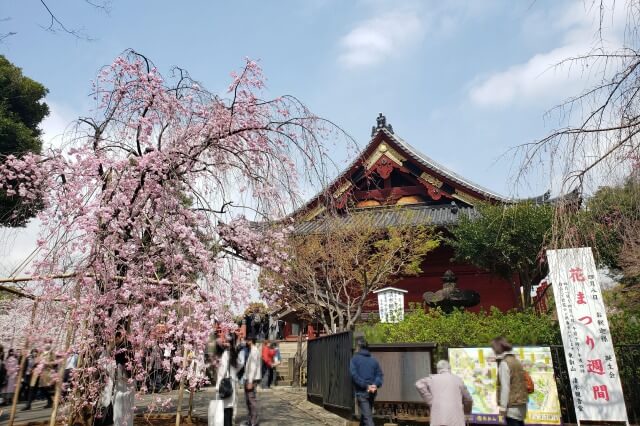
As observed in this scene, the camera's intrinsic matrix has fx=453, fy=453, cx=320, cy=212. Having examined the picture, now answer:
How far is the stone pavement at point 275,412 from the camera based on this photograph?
896 cm

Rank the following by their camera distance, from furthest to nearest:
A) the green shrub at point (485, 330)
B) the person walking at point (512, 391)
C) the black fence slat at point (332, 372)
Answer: the black fence slat at point (332, 372) < the green shrub at point (485, 330) < the person walking at point (512, 391)

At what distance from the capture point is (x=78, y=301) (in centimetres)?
542

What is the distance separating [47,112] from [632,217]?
21.6m

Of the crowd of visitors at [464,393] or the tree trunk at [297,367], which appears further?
the tree trunk at [297,367]

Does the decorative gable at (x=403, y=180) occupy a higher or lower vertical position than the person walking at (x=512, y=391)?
higher

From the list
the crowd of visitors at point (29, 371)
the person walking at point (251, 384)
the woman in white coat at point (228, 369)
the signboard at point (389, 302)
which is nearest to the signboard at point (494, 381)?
the person walking at point (251, 384)

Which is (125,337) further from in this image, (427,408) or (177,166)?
(427,408)

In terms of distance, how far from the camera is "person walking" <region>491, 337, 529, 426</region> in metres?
5.57

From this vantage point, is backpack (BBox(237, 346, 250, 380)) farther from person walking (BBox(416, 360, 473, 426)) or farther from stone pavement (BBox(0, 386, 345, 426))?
person walking (BBox(416, 360, 473, 426))

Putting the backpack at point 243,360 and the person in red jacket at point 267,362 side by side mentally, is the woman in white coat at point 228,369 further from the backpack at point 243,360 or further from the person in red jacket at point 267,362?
the person in red jacket at point 267,362

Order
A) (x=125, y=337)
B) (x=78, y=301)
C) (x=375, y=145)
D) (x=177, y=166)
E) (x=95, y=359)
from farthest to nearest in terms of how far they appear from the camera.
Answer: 1. (x=375, y=145)
2. (x=177, y=166)
3. (x=125, y=337)
4. (x=95, y=359)
5. (x=78, y=301)

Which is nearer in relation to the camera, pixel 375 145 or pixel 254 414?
pixel 254 414

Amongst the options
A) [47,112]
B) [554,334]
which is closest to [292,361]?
[554,334]

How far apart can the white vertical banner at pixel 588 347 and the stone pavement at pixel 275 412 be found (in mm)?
4223
